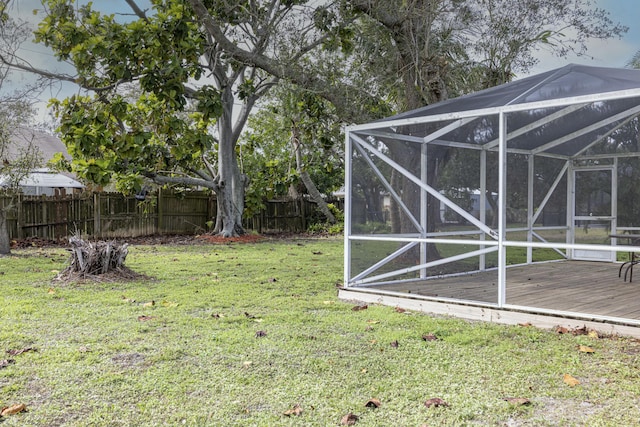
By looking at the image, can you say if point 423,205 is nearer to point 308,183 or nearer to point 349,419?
point 349,419

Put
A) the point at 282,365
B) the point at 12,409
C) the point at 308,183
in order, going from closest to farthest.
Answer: the point at 12,409 → the point at 282,365 → the point at 308,183

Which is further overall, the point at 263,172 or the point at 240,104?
the point at 263,172

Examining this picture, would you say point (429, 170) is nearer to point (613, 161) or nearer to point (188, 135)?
point (613, 161)

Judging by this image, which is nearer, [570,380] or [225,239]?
[570,380]

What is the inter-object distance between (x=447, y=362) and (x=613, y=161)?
678 centimetres

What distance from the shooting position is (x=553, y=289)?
7508mm

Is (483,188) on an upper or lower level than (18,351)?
upper

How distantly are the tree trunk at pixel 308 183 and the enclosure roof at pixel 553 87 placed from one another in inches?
404

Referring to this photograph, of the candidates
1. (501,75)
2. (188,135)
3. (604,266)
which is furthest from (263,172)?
(604,266)

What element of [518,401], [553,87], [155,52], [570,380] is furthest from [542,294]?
[155,52]

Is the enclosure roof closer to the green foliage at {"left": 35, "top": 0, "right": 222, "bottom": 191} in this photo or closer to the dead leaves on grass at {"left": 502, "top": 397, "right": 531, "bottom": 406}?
the dead leaves on grass at {"left": 502, "top": 397, "right": 531, "bottom": 406}

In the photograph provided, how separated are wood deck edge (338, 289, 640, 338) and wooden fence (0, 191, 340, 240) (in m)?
8.03

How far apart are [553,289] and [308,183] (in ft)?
44.8

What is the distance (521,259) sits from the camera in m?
10.4
